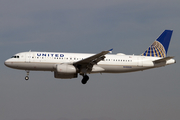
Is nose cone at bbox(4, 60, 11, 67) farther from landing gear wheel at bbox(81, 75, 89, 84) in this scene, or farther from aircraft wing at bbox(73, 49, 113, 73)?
landing gear wheel at bbox(81, 75, 89, 84)

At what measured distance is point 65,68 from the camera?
134 feet

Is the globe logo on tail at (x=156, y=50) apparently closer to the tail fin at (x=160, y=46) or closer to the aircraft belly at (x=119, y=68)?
the tail fin at (x=160, y=46)

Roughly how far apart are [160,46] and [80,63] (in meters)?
14.2

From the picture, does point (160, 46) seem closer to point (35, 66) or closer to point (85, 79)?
point (85, 79)

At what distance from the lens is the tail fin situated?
47.1 meters

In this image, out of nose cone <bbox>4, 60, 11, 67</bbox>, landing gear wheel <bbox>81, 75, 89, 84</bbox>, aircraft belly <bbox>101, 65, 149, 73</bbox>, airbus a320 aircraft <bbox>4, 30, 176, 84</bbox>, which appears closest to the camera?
airbus a320 aircraft <bbox>4, 30, 176, 84</bbox>

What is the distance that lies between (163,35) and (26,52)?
2130 cm

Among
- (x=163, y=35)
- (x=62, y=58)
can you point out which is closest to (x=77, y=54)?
(x=62, y=58)

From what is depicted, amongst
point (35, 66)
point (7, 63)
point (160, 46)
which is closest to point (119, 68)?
point (160, 46)

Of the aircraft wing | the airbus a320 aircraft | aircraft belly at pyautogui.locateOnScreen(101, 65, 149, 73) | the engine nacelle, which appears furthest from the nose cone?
aircraft belly at pyautogui.locateOnScreen(101, 65, 149, 73)

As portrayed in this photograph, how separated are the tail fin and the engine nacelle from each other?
11976 mm

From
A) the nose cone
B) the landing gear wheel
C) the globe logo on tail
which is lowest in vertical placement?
the landing gear wheel

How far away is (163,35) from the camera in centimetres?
4878

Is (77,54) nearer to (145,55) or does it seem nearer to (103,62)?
(103,62)
